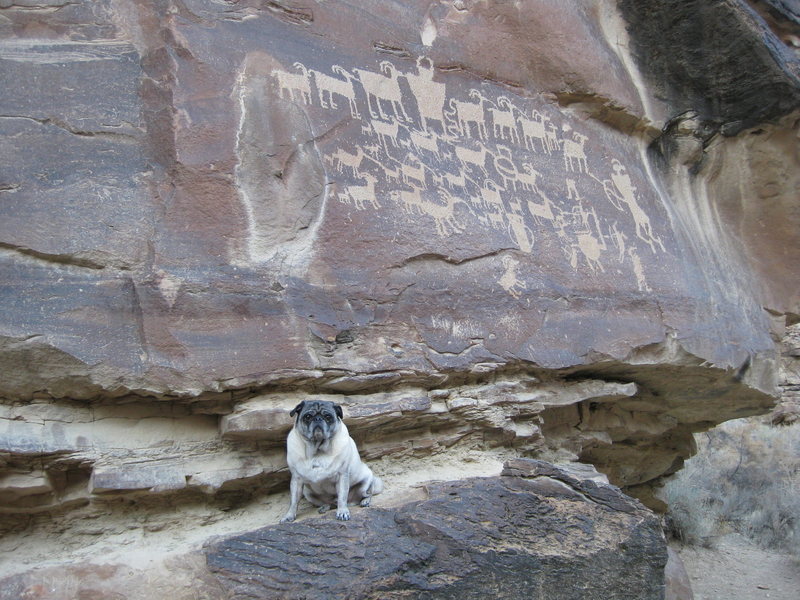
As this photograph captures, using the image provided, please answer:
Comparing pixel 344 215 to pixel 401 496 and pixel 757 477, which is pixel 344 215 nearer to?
pixel 401 496

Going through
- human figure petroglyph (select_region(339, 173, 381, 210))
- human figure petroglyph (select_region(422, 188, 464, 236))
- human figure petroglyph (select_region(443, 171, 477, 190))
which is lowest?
human figure petroglyph (select_region(422, 188, 464, 236))

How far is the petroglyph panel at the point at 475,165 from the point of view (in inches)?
193

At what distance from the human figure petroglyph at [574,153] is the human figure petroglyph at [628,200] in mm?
217

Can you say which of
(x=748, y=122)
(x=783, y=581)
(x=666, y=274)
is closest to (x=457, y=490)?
(x=666, y=274)

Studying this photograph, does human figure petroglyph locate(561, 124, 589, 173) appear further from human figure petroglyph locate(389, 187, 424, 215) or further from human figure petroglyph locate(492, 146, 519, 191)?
human figure petroglyph locate(389, 187, 424, 215)

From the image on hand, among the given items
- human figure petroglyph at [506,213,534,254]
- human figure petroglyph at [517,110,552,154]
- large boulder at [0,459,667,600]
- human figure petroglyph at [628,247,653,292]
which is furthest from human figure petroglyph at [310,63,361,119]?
large boulder at [0,459,667,600]

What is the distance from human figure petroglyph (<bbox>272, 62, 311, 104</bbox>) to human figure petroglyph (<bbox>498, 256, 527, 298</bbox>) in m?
1.54

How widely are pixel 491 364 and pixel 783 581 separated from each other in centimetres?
461

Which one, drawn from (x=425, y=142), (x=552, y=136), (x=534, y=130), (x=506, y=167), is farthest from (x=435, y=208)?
(x=552, y=136)

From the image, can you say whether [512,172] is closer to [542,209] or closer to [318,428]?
[542,209]

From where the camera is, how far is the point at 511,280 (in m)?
5.09

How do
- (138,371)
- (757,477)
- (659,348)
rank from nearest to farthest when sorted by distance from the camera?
(138,371)
(659,348)
(757,477)

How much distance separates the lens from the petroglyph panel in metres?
4.89

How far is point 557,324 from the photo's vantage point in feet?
16.8
